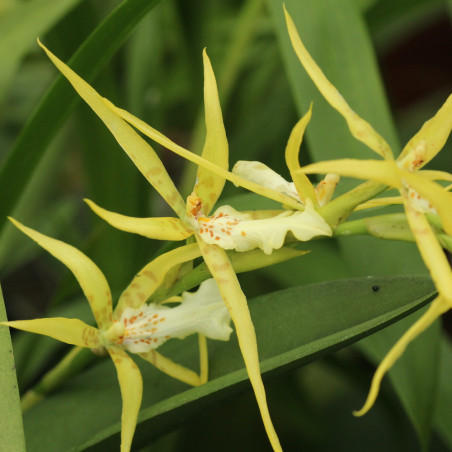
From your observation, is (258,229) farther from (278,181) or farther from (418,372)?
(418,372)

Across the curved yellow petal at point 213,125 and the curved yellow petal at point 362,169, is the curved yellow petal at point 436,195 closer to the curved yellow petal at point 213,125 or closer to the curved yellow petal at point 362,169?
the curved yellow petal at point 362,169

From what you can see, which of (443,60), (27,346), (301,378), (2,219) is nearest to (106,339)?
(2,219)

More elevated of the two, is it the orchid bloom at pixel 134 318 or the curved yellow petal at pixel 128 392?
the orchid bloom at pixel 134 318

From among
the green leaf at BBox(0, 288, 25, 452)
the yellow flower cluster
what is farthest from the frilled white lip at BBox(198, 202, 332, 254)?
the green leaf at BBox(0, 288, 25, 452)

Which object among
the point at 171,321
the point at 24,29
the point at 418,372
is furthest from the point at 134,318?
the point at 24,29

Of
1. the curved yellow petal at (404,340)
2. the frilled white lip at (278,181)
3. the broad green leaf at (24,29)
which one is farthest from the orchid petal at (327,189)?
the broad green leaf at (24,29)

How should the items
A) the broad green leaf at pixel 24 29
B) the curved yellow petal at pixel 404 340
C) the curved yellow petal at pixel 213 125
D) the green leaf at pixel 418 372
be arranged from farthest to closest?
1. the broad green leaf at pixel 24 29
2. the green leaf at pixel 418 372
3. the curved yellow petal at pixel 213 125
4. the curved yellow petal at pixel 404 340

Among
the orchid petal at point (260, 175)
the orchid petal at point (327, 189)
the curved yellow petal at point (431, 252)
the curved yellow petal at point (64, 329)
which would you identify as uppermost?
the orchid petal at point (260, 175)

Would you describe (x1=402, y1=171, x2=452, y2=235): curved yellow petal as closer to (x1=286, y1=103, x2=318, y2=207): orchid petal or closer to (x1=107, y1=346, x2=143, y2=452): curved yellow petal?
(x1=286, y1=103, x2=318, y2=207): orchid petal
